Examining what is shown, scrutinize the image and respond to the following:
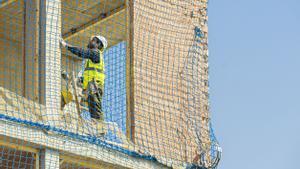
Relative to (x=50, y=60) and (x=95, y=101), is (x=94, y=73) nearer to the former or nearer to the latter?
(x=95, y=101)

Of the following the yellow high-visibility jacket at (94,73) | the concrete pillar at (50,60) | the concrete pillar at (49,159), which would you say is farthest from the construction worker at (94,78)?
the concrete pillar at (49,159)

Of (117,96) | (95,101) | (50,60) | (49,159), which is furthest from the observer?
(117,96)

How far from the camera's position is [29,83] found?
2319 centimetres

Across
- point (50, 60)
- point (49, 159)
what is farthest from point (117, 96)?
point (49, 159)

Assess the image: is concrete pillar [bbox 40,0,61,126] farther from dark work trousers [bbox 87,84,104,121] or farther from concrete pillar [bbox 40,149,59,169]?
dark work trousers [bbox 87,84,104,121]

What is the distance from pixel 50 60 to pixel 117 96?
223 centimetres

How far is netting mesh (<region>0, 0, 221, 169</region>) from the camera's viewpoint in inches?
885

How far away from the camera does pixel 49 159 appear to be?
22.3 m

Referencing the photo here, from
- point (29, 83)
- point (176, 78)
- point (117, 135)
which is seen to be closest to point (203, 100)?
point (176, 78)

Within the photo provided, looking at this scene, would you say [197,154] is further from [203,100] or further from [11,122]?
[11,122]

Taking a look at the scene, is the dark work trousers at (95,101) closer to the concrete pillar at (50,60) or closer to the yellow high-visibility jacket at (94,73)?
the yellow high-visibility jacket at (94,73)

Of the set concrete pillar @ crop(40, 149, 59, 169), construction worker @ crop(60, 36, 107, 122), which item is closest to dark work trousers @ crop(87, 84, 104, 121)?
construction worker @ crop(60, 36, 107, 122)

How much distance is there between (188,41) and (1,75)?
17.5 feet

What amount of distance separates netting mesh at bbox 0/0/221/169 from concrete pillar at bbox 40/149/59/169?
0.06 ft
